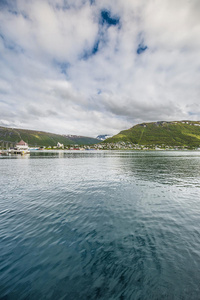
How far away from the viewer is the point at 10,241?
42.7 ft

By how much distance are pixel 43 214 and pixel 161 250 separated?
14.1m

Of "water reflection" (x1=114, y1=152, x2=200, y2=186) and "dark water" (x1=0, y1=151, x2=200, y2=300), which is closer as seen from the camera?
"dark water" (x1=0, y1=151, x2=200, y2=300)

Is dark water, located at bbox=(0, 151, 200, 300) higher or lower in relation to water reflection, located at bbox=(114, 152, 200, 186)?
higher

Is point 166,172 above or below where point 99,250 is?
below

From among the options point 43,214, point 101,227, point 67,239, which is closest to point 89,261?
point 67,239

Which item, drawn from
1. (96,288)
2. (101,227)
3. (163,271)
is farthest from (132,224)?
(96,288)

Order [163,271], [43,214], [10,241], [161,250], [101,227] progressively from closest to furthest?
[163,271] → [161,250] → [10,241] → [101,227] → [43,214]

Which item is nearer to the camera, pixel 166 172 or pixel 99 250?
pixel 99 250

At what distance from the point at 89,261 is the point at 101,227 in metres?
4.86

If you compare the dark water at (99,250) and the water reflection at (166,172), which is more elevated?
the dark water at (99,250)

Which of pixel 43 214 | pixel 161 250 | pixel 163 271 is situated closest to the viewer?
pixel 163 271

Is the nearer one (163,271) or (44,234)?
(163,271)

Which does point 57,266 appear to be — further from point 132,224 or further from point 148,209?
point 148,209

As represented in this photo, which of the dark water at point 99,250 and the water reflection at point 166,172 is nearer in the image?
the dark water at point 99,250
